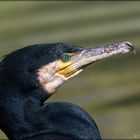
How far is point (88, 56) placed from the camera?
544 centimetres

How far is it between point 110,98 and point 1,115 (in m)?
2.69

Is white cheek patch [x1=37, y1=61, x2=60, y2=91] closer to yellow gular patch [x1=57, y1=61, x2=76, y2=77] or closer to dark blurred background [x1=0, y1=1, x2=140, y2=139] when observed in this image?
yellow gular patch [x1=57, y1=61, x2=76, y2=77]

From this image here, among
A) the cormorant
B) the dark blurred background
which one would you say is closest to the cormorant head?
the cormorant

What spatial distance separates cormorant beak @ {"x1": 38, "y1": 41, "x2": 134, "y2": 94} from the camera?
5293 mm

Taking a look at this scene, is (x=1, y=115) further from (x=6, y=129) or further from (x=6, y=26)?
(x=6, y=26)

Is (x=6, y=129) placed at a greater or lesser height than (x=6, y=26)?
greater

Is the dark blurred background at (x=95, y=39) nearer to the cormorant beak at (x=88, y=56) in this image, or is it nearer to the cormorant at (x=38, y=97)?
the cormorant beak at (x=88, y=56)

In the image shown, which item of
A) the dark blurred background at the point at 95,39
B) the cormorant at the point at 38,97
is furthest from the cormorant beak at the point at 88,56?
the dark blurred background at the point at 95,39

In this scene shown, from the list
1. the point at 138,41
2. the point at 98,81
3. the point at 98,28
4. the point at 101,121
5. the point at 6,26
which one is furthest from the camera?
the point at 6,26

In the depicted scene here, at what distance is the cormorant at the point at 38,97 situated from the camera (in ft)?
17.1

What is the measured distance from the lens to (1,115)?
5.27m

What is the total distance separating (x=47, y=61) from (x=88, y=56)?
0.32m

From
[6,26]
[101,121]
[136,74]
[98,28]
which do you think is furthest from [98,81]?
[6,26]

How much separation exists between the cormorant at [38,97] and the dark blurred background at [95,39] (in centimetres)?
190
